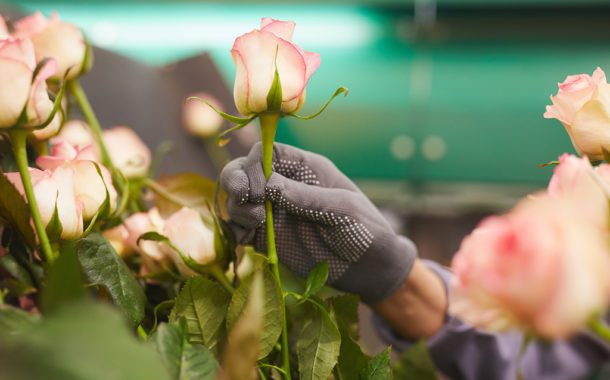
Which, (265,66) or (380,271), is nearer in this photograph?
(265,66)

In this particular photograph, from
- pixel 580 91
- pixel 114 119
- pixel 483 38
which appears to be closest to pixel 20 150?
pixel 580 91

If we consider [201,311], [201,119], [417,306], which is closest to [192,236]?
[201,311]

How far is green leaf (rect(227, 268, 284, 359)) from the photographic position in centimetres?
24

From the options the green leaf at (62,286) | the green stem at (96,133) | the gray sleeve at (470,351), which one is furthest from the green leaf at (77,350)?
the gray sleeve at (470,351)

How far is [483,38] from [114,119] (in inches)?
42.6

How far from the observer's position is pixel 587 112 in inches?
9.5

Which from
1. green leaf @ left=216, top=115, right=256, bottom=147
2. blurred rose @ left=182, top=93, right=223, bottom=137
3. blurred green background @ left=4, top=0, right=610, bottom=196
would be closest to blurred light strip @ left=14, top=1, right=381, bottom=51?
blurred green background @ left=4, top=0, right=610, bottom=196

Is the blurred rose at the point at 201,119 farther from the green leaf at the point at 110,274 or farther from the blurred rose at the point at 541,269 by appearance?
the blurred rose at the point at 541,269

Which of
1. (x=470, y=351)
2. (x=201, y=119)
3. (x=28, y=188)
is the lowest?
(x=470, y=351)

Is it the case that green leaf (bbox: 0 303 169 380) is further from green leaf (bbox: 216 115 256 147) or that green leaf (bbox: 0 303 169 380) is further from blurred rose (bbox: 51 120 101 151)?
blurred rose (bbox: 51 120 101 151)

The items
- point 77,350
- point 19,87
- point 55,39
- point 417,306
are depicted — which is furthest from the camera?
point 417,306

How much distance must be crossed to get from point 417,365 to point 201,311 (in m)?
0.10

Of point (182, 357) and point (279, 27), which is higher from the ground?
point (279, 27)

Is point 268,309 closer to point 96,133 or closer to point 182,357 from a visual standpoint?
point 182,357
